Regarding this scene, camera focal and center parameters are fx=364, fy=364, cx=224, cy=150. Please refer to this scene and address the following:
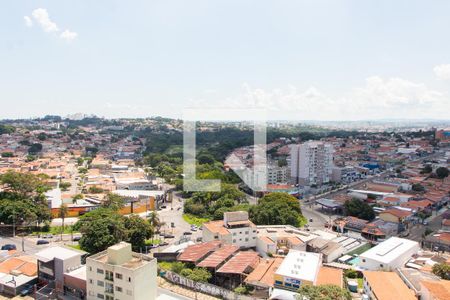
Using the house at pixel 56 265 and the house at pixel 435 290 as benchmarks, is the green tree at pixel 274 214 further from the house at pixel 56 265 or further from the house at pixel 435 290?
the house at pixel 56 265

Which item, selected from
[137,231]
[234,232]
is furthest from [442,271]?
[137,231]

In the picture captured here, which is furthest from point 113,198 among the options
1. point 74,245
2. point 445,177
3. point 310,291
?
point 445,177

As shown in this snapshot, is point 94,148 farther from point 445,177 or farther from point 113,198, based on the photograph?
point 445,177

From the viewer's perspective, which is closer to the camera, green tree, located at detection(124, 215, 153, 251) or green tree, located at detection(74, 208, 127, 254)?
green tree, located at detection(74, 208, 127, 254)

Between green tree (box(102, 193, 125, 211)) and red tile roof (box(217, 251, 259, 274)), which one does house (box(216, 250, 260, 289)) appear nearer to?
red tile roof (box(217, 251, 259, 274))

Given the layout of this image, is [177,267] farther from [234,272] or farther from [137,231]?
[137,231]

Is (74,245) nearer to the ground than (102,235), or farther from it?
nearer to the ground

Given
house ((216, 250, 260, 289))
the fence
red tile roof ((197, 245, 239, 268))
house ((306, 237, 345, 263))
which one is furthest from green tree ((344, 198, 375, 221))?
the fence
